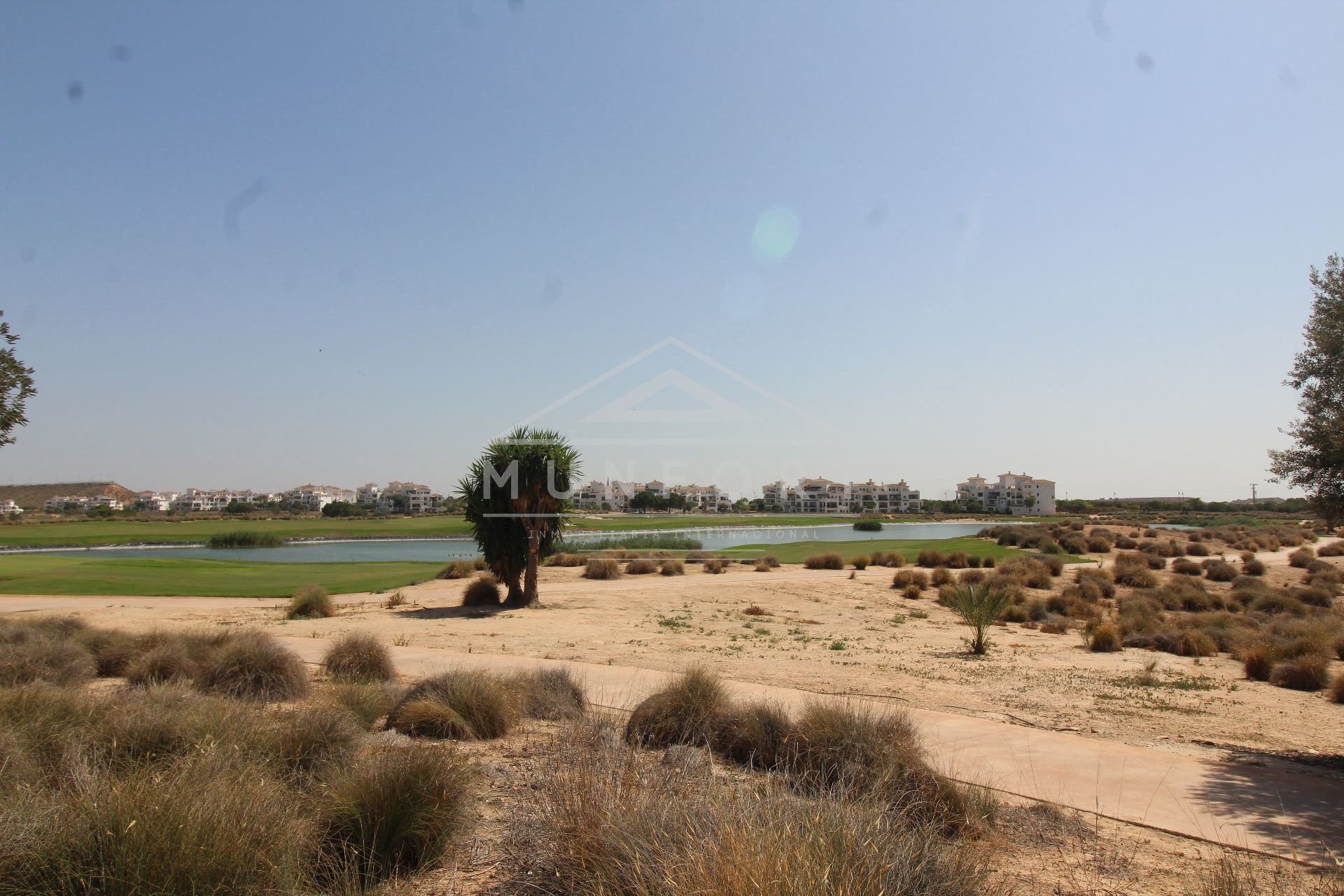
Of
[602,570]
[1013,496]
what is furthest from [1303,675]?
[1013,496]

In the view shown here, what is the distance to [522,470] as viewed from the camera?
73.7ft

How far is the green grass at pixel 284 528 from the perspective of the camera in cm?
6781

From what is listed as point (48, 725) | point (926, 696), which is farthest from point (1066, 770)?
point (48, 725)

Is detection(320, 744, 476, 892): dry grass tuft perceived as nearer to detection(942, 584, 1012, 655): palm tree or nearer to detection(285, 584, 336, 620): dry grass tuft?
detection(942, 584, 1012, 655): palm tree

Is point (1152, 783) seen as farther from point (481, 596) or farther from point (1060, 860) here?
point (481, 596)

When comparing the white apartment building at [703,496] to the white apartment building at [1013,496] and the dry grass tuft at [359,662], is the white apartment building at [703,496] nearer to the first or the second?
the white apartment building at [1013,496]

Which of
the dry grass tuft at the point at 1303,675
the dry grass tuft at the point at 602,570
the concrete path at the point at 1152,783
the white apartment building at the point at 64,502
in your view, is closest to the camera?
the concrete path at the point at 1152,783

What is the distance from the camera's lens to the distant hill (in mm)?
186250

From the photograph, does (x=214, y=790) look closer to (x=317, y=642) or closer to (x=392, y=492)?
(x=317, y=642)

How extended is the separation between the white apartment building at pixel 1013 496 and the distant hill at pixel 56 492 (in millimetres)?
205941

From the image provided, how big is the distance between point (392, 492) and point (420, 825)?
201 m

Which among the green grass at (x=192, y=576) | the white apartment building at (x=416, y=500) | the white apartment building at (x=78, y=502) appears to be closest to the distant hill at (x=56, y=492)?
the white apartment building at (x=78, y=502)

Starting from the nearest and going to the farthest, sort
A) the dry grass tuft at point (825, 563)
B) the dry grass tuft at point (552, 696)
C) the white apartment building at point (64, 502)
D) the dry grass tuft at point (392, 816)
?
the dry grass tuft at point (392, 816) < the dry grass tuft at point (552, 696) < the dry grass tuft at point (825, 563) < the white apartment building at point (64, 502)

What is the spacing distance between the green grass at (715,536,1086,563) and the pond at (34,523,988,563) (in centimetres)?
333
